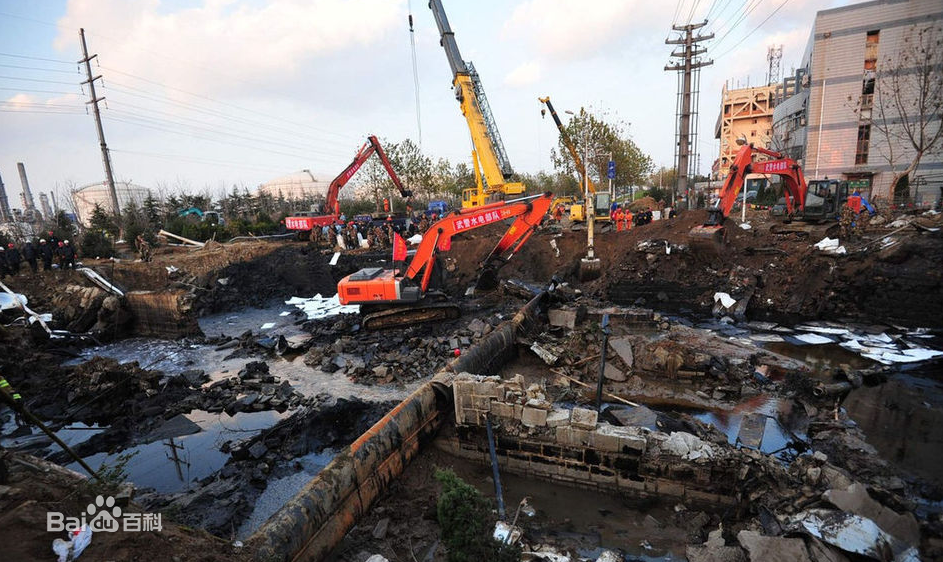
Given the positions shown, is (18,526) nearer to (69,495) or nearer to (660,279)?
(69,495)

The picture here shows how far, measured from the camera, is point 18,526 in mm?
2953

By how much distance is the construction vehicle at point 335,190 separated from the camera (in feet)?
73.2

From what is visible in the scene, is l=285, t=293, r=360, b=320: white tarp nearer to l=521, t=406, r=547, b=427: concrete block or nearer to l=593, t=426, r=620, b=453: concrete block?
l=521, t=406, r=547, b=427: concrete block

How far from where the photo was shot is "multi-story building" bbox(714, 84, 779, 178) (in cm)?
5556

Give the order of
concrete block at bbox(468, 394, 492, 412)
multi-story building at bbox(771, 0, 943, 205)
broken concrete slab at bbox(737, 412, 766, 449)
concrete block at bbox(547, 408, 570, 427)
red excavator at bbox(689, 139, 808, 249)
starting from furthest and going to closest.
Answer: multi-story building at bbox(771, 0, 943, 205), red excavator at bbox(689, 139, 808, 249), concrete block at bbox(468, 394, 492, 412), broken concrete slab at bbox(737, 412, 766, 449), concrete block at bbox(547, 408, 570, 427)

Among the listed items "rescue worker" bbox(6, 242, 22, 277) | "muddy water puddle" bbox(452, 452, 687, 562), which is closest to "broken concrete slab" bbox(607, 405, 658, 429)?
"muddy water puddle" bbox(452, 452, 687, 562)

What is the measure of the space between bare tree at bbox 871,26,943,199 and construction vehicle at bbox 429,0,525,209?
2040 centimetres

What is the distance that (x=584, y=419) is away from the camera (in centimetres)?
577

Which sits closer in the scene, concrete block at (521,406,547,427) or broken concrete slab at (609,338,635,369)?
concrete block at (521,406,547,427)

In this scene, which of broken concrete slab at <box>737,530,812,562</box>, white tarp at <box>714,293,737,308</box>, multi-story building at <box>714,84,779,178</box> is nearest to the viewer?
broken concrete slab at <box>737,530,812,562</box>

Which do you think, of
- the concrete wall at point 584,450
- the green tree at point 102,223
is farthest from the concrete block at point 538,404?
the green tree at point 102,223

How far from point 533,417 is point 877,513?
3657mm

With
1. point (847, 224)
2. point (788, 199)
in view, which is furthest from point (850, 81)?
point (847, 224)

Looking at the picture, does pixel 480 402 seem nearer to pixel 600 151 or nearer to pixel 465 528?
pixel 465 528
